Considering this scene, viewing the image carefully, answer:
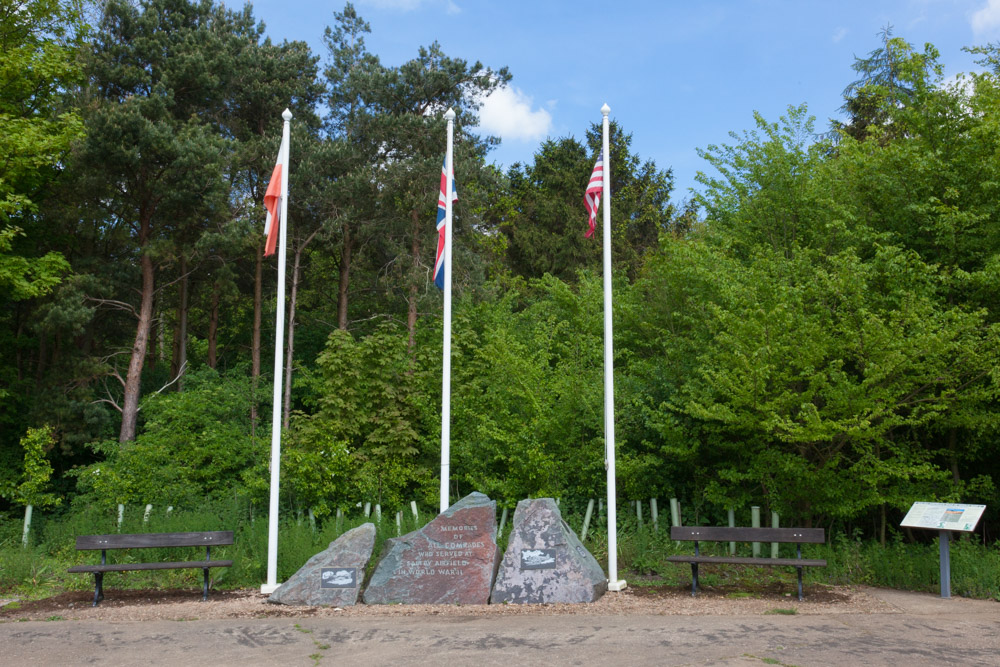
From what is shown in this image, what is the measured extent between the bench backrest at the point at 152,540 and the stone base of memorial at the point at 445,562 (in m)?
2.15

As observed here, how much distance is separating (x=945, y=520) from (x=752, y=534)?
2.21 meters

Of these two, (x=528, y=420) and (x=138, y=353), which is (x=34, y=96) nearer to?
(x=138, y=353)

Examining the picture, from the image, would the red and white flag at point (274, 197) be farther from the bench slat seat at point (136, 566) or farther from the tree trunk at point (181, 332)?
the tree trunk at point (181, 332)

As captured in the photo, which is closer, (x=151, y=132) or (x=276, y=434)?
(x=276, y=434)

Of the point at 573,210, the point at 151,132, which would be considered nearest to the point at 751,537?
the point at 151,132

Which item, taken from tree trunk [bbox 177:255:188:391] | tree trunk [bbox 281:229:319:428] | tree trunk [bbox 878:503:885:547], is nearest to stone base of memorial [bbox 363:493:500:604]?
tree trunk [bbox 878:503:885:547]

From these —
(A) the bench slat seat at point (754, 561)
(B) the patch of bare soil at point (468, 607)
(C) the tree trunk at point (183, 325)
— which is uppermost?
(C) the tree trunk at point (183, 325)

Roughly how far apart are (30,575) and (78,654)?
4.39m

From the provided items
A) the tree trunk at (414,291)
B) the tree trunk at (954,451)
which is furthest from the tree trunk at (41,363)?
the tree trunk at (954,451)

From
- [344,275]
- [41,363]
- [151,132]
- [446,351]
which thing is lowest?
[446,351]

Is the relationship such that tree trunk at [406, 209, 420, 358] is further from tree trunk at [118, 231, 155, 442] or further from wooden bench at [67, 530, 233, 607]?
wooden bench at [67, 530, 233, 607]

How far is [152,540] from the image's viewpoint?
28.8 feet

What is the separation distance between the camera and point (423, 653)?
596 centimetres

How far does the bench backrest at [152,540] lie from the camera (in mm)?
8727
